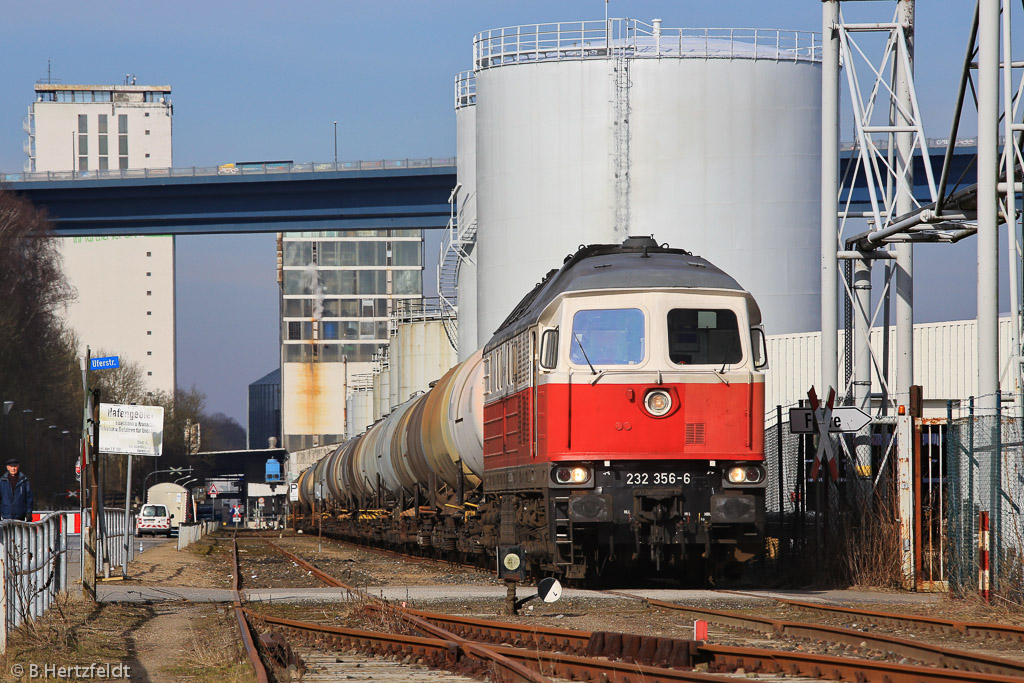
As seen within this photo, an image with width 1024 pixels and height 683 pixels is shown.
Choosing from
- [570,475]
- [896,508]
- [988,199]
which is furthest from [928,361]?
[570,475]

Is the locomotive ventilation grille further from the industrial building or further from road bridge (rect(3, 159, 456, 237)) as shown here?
the industrial building

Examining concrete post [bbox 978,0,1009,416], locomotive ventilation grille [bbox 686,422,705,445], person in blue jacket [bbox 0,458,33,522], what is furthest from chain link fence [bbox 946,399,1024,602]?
person in blue jacket [bbox 0,458,33,522]

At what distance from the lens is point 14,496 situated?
19.7 meters

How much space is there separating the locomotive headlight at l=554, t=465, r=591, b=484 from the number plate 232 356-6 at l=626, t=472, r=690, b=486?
20.3 inches

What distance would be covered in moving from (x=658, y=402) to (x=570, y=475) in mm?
1315

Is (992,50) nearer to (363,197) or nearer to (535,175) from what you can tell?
(535,175)

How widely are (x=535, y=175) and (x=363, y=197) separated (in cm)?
2836

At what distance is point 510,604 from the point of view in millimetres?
13711

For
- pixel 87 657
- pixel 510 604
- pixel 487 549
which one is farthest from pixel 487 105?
pixel 87 657

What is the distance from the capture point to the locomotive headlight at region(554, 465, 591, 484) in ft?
48.6

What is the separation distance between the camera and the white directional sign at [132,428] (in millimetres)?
27766

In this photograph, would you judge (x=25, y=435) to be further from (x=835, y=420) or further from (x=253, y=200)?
(x=835, y=420)

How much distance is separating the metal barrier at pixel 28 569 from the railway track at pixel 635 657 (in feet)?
8.76

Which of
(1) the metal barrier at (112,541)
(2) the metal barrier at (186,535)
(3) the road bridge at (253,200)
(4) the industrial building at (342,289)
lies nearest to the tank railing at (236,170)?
(3) the road bridge at (253,200)
